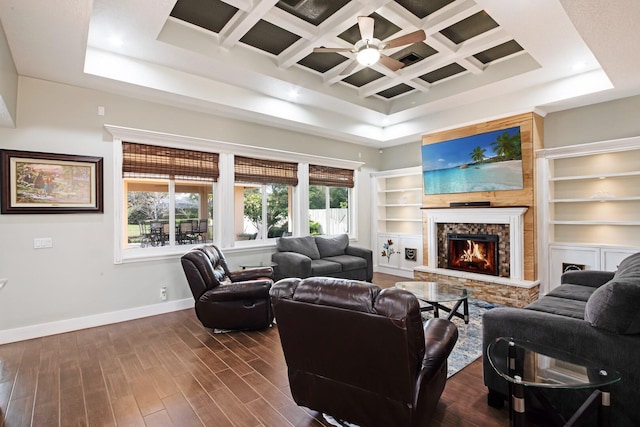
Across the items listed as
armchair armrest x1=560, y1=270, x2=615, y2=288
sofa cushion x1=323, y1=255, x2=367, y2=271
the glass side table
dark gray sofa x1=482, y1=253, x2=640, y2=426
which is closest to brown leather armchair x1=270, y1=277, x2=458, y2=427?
the glass side table

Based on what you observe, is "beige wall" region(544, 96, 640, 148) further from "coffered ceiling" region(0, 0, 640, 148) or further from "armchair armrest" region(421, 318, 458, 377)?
"armchair armrest" region(421, 318, 458, 377)

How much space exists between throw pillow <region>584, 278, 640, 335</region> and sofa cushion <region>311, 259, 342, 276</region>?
3699 millimetres

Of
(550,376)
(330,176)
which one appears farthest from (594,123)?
(550,376)

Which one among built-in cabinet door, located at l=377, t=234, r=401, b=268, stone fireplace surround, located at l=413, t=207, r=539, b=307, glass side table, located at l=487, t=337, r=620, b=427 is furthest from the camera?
built-in cabinet door, located at l=377, t=234, r=401, b=268

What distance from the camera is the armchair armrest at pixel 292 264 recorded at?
5027mm

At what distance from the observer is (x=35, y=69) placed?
3508mm

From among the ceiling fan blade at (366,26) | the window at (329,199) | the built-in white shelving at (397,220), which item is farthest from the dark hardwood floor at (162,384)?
the built-in white shelving at (397,220)

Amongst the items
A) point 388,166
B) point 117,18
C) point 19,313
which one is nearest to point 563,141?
point 388,166

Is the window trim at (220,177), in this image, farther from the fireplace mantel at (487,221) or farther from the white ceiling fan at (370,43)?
the white ceiling fan at (370,43)

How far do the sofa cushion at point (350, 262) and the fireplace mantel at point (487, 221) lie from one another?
1.34m

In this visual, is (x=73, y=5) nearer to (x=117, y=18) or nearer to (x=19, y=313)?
(x=117, y=18)

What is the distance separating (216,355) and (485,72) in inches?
211

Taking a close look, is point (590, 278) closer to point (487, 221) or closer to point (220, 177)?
point (487, 221)

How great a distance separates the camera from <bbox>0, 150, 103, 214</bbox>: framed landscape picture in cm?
359
